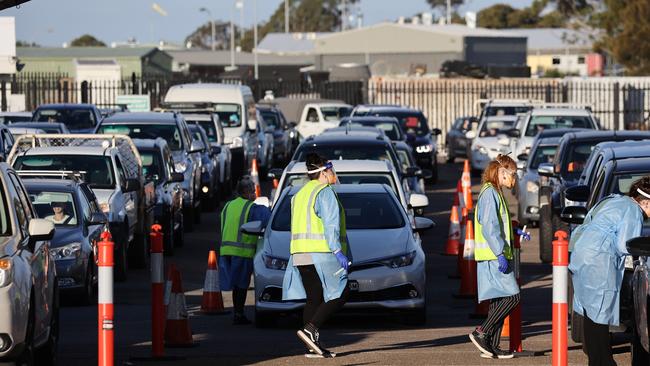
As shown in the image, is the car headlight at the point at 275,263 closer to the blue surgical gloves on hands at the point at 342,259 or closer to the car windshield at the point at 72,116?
the blue surgical gloves on hands at the point at 342,259

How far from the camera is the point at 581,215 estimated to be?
14.7 m

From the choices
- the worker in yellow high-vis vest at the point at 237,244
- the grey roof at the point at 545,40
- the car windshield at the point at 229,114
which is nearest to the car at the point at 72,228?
the worker in yellow high-vis vest at the point at 237,244

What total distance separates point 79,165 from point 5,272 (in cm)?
1191

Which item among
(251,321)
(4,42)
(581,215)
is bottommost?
(251,321)

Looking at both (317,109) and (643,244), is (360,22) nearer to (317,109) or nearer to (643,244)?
(317,109)

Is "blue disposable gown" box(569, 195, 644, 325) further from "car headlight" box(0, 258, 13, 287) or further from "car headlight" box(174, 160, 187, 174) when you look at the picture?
"car headlight" box(174, 160, 187, 174)

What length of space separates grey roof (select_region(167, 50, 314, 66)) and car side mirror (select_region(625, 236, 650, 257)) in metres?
104

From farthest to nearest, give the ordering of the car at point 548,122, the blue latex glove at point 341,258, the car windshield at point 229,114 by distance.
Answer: the car windshield at point 229,114 < the car at point 548,122 < the blue latex glove at point 341,258

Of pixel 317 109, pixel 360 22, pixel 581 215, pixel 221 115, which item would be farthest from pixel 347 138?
pixel 360 22

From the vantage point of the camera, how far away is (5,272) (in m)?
10.5

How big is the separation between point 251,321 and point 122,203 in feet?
18.4

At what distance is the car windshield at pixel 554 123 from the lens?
3462cm

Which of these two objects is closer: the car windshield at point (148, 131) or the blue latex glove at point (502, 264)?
the blue latex glove at point (502, 264)

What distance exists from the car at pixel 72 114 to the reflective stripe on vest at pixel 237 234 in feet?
70.0
